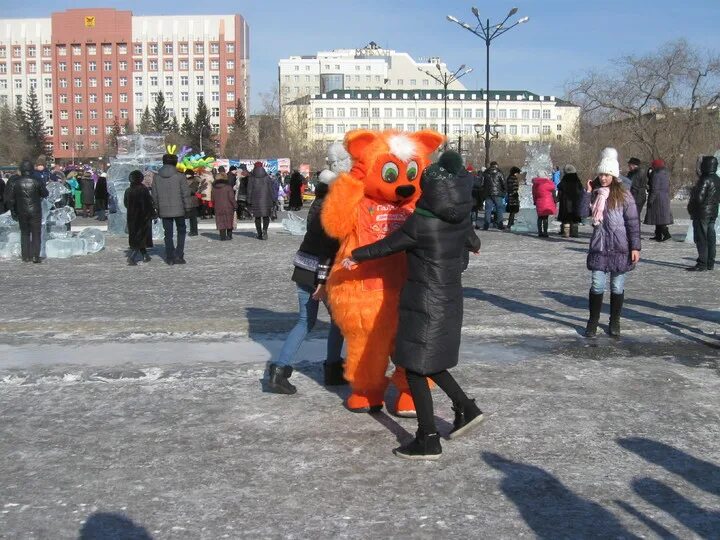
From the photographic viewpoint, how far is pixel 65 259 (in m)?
13.5

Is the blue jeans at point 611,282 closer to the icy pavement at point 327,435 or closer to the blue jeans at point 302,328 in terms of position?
the icy pavement at point 327,435

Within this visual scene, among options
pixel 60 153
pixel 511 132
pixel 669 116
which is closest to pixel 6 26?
pixel 60 153

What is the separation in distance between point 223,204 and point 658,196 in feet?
27.6

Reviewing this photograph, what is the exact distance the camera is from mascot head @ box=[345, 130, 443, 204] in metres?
4.84

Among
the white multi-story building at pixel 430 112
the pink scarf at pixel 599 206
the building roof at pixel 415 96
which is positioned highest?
the building roof at pixel 415 96

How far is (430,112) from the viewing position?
4545 inches

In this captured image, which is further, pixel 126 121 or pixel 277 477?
pixel 126 121

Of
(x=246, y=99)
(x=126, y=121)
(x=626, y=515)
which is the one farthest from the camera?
(x=246, y=99)

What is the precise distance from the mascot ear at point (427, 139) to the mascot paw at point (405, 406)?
4.82 feet

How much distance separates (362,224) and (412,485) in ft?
5.41

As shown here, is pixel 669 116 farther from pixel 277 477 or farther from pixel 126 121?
pixel 126 121

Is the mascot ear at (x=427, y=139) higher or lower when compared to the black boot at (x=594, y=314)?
higher

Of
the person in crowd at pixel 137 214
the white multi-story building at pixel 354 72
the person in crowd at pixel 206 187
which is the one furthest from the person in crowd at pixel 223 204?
the white multi-story building at pixel 354 72

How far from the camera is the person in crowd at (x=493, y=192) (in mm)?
19234
